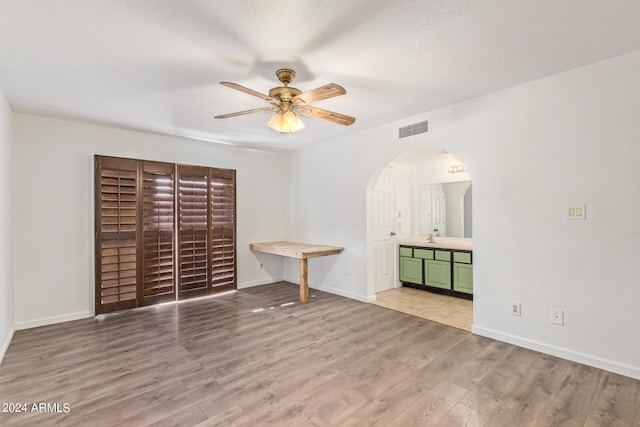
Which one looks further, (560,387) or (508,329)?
(508,329)

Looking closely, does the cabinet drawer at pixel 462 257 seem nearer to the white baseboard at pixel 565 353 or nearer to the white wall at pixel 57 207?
the white baseboard at pixel 565 353

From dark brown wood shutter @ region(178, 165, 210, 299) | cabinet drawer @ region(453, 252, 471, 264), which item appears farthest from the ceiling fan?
cabinet drawer @ region(453, 252, 471, 264)

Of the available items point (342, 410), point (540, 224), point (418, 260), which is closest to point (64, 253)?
point (342, 410)

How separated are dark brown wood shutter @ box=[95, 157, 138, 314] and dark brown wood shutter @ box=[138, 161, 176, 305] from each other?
0.41ft

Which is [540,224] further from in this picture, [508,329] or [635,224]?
[508,329]

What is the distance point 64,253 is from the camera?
3.88m

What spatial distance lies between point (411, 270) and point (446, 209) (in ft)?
4.01

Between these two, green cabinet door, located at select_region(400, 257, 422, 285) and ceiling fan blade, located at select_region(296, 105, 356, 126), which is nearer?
ceiling fan blade, located at select_region(296, 105, 356, 126)

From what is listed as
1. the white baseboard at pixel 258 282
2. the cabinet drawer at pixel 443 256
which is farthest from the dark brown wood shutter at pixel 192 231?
the cabinet drawer at pixel 443 256

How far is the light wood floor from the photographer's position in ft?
6.54

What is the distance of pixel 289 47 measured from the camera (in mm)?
2236

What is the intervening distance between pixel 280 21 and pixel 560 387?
3.20 m

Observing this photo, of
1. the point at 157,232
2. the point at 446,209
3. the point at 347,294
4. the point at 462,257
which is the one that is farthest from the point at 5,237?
the point at 446,209

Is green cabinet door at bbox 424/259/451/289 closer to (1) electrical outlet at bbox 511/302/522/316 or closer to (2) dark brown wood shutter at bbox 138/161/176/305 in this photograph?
(1) electrical outlet at bbox 511/302/522/316
